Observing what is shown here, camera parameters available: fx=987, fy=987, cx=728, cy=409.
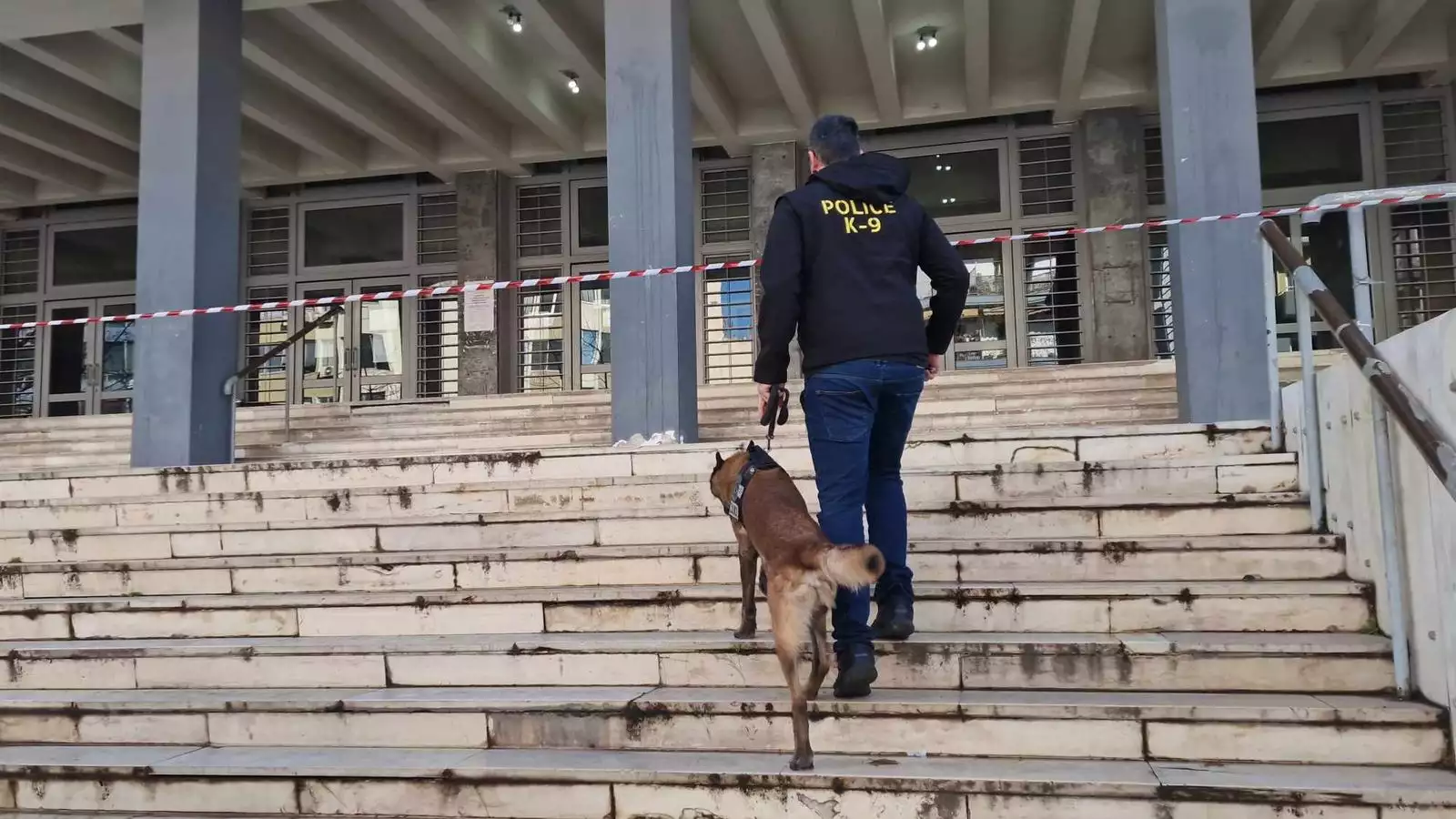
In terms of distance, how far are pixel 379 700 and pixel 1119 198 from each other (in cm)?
1067

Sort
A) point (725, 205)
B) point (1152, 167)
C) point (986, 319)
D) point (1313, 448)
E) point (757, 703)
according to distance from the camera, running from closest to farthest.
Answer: point (757, 703) → point (1313, 448) → point (1152, 167) → point (986, 319) → point (725, 205)

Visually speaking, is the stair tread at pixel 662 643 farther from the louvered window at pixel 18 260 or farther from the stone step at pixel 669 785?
the louvered window at pixel 18 260

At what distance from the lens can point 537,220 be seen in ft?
44.6

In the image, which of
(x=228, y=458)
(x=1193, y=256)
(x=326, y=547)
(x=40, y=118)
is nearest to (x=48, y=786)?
(x=326, y=547)

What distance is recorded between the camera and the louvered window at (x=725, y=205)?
1295 cm

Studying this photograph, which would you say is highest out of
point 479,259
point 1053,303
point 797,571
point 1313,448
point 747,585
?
point 479,259

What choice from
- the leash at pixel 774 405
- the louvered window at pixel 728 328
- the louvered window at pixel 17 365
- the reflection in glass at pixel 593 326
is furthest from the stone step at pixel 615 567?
the louvered window at pixel 17 365

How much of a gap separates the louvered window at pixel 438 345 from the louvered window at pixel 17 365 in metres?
6.13

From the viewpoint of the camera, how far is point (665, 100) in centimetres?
705

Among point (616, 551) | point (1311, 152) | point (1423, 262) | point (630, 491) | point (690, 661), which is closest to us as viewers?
point (690, 661)

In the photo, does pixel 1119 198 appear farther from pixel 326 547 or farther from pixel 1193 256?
pixel 326 547

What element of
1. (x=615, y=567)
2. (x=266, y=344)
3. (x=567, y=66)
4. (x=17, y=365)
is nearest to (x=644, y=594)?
(x=615, y=567)

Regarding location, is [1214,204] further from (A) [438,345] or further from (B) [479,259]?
(A) [438,345]

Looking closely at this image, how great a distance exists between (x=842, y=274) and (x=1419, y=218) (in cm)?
1122
